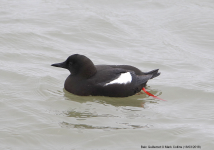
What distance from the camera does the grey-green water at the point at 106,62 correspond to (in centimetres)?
494

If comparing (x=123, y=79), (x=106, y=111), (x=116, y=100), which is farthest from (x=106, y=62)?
(x=106, y=111)

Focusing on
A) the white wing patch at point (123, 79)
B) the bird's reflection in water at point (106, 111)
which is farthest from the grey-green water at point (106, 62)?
the white wing patch at point (123, 79)

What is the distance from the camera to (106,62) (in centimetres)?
818

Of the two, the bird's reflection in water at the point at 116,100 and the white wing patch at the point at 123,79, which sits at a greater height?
the white wing patch at the point at 123,79

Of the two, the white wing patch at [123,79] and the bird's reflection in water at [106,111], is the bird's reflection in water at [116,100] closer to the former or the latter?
the bird's reflection in water at [106,111]

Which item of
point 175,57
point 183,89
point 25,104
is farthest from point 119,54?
point 25,104

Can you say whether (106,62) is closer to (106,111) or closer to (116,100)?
(116,100)

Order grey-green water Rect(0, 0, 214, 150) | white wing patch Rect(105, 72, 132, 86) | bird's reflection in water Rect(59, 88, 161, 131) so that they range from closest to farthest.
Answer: grey-green water Rect(0, 0, 214, 150) < bird's reflection in water Rect(59, 88, 161, 131) < white wing patch Rect(105, 72, 132, 86)

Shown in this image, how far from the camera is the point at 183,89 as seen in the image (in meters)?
6.89

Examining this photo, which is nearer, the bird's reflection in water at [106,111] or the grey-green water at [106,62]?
the grey-green water at [106,62]

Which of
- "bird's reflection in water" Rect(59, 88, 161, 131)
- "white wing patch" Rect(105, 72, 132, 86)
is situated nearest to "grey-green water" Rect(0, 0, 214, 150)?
"bird's reflection in water" Rect(59, 88, 161, 131)

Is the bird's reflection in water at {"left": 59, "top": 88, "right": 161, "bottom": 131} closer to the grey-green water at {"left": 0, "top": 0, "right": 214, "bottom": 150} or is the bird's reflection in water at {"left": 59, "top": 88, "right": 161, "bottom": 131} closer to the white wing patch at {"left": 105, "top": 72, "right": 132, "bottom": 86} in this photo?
the grey-green water at {"left": 0, "top": 0, "right": 214, "bottom": 150}

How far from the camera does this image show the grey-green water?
4.94 meters

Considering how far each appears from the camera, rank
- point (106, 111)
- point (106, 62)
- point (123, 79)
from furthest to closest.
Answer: point (106, 62) → point (123, 79) → point (106, 111)
